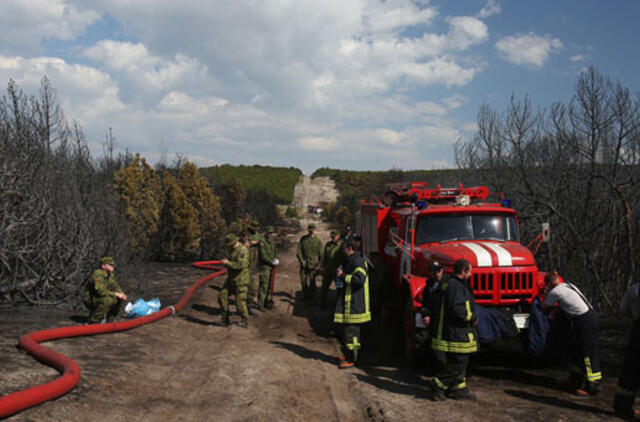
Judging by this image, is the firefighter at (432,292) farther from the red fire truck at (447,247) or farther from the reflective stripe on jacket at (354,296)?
the reflective stripe on jacket at (354,296)

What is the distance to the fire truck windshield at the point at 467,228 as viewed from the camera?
25.6ft

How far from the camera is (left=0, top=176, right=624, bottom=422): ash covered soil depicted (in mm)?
5047

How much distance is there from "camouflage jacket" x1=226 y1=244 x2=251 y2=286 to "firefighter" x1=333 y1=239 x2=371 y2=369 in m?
2.74

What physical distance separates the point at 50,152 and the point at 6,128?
1.21m

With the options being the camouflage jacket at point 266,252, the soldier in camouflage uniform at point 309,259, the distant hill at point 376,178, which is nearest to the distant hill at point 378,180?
the distant hill at point 376,178

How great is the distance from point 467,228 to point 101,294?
240 inches

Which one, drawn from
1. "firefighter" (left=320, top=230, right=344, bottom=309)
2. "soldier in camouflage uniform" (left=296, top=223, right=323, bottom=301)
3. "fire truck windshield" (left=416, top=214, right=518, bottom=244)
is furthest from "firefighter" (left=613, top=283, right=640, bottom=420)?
"soldier in camouflage uniform" (left=296, top=223, right=323, bottom=301)

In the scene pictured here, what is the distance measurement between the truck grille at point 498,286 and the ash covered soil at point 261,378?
2.28 ft

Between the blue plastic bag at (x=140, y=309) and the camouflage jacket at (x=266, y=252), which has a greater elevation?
the camouflage jacket at (x=266, y=252)

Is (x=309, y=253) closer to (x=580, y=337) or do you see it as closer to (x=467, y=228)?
(x=467, y=228)

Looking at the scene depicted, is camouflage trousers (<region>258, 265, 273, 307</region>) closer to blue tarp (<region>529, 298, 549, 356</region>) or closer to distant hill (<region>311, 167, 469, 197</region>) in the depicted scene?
blue tarp (<region>529, 298, 549, 356</region>)

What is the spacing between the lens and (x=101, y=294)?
8016 millimetres

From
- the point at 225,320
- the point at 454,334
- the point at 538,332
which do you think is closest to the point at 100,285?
the point at 225,320

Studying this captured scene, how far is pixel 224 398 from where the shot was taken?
5477 mm
